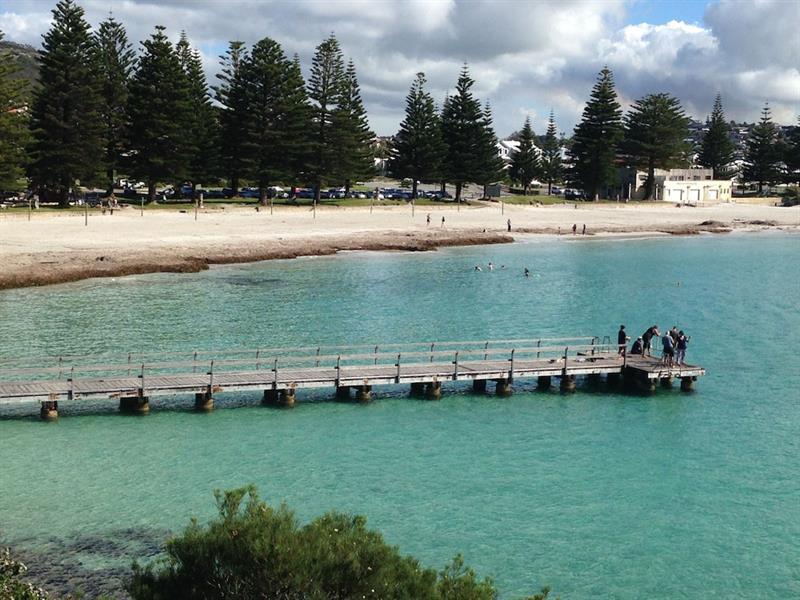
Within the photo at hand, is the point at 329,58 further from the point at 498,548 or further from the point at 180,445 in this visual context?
the point at 498,548

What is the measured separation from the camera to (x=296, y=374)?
991 inches

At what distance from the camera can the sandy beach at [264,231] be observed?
158 feet

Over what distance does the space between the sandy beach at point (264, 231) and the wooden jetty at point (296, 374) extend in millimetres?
19300

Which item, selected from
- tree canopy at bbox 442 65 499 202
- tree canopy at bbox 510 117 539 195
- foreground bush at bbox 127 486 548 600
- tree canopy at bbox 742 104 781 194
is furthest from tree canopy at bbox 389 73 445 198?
foreground bush at bbox 127 486 548 600

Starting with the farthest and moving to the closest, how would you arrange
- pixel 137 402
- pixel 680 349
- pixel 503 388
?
pixel 680 349 < pixel 503 388 < pixel 137 402

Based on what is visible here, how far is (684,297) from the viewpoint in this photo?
46938 millimetres

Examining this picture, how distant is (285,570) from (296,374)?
55.2 ft

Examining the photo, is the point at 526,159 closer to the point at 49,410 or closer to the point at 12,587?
the point at 49,410

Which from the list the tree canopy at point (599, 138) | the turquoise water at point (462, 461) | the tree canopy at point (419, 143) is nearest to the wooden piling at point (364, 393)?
the turquoise water at point (462, 461)

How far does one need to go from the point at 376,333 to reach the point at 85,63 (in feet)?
159

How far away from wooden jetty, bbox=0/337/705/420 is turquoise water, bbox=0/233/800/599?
66cm

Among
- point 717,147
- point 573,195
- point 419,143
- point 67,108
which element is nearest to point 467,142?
point 419,143

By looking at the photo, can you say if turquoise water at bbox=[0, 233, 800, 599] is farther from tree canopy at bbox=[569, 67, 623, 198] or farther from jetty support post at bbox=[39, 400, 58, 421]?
tree canopy at bbox=[569, 67, 623, 198]

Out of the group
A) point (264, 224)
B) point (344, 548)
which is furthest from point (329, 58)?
point (344, 548)
